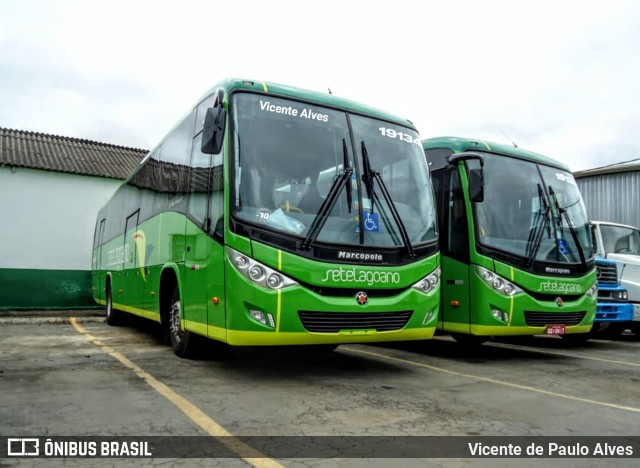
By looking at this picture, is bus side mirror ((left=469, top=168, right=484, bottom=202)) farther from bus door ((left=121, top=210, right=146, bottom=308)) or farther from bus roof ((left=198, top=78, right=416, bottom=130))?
bus door ((left=121, top=210, right=146, bottom=308))

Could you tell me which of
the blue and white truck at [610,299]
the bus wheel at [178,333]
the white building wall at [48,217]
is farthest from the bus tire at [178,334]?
the white building wall at [48,217]

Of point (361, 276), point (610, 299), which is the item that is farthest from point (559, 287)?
point (610, 299)

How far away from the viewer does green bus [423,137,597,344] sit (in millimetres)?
7609

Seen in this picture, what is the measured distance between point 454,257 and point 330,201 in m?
2.83

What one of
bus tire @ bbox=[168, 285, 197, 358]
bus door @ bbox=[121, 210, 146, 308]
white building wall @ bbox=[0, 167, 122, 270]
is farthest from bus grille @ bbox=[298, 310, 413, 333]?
white building wall @ bbox=[0, 167, 122, 270]

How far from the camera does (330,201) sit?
19.7 feet

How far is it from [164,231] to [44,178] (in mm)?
12913

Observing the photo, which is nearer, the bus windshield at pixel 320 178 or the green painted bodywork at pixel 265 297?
the green painted bodywork at pixel 265 297

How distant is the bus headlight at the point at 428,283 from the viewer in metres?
6.43

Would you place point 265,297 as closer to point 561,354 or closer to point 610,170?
point 561,354

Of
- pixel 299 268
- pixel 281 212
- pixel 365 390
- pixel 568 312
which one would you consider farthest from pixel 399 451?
pixel 568 312

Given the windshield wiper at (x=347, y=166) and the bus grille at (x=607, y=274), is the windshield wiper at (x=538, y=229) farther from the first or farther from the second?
the bus grille at (x=607, y=274)

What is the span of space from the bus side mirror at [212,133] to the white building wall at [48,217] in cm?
1506

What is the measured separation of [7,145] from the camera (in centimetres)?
2039
